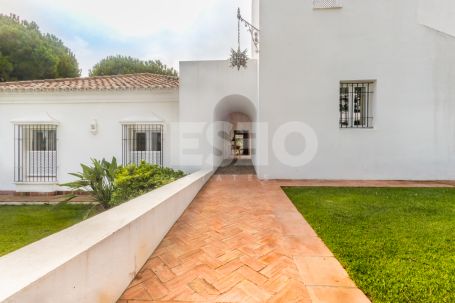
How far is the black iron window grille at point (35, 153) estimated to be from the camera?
920 cm

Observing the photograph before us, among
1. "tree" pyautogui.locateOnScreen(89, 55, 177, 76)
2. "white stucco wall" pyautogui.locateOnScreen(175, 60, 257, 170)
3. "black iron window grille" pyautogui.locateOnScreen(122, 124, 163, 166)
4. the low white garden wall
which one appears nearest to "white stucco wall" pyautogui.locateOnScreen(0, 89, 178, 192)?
"black iron window grille" pyautogui.locateOnScreen(122, 124, 163, 166)

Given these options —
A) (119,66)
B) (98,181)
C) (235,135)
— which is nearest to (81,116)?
(98,181)

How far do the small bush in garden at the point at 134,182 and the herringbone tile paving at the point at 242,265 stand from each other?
236cm

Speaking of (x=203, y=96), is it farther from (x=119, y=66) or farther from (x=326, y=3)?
(x=119, y=66)

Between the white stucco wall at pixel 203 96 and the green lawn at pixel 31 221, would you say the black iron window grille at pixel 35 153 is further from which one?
the white stucco wall at pixel 203 96

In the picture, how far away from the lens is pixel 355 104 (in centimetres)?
783

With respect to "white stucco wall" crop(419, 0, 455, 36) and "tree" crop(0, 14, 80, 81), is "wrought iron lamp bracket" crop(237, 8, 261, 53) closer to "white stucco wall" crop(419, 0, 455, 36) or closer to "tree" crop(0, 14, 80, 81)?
"white stucco wall" crop(419, 0, 455, 36)

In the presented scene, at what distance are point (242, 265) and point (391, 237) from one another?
88.5 inches

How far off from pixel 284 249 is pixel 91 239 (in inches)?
86.9

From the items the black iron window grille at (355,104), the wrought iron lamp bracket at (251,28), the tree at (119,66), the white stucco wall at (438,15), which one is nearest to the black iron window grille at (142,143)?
the wrought iron lamp bracket at (251,28)

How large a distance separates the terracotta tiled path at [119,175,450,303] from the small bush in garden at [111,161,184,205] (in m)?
2.32

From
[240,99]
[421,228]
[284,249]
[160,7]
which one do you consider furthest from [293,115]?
[160,7]

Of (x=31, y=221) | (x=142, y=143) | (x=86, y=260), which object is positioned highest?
(x=142, y=143)

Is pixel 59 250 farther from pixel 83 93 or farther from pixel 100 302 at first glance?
pixel 83 93
